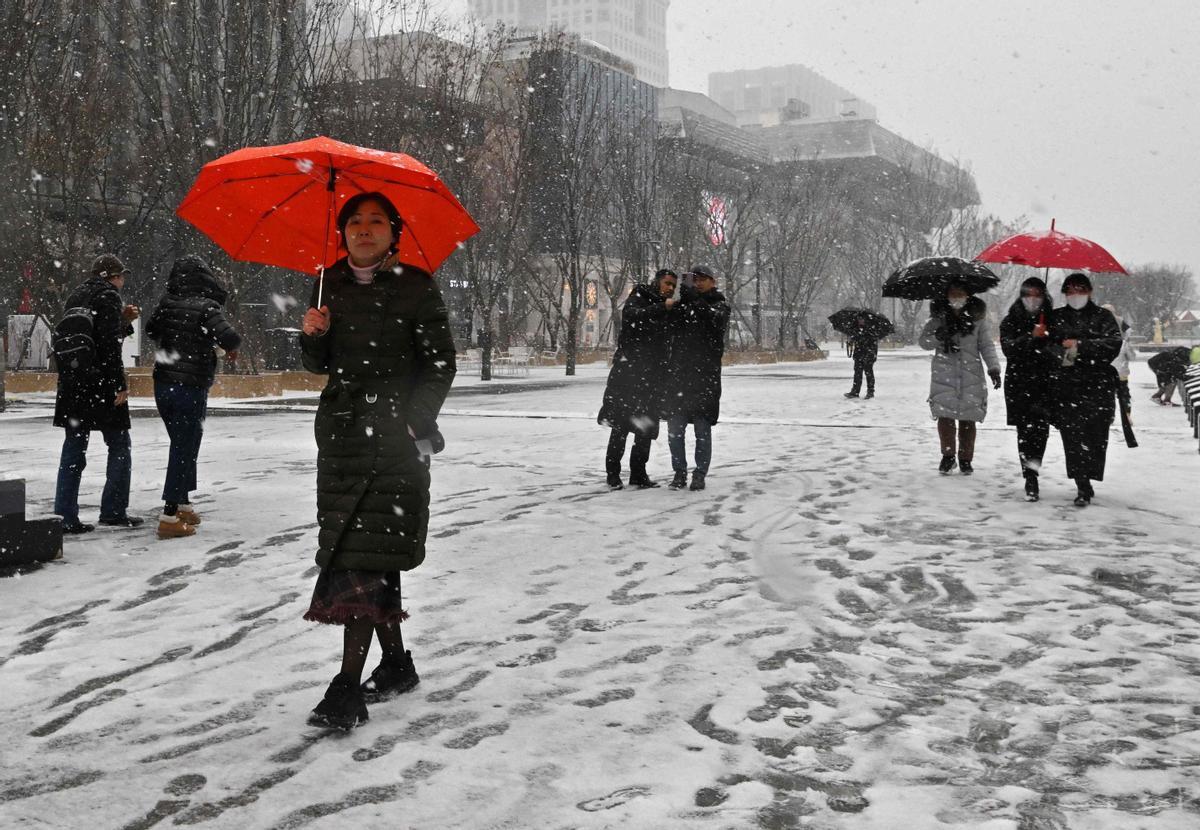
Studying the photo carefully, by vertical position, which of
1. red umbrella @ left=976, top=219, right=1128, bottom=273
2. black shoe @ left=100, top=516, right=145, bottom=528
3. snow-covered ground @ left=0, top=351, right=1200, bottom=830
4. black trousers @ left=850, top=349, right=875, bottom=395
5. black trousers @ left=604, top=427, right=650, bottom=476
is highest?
red umbrella @ left=976, top=219, right=1128, bottom=273

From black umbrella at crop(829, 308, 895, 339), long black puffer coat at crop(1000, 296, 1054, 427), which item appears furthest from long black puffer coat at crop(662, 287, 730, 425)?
black umbrella at crop(829, 308, 895, 339)

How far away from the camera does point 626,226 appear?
37.8 m

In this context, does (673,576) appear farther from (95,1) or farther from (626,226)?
(626,226)

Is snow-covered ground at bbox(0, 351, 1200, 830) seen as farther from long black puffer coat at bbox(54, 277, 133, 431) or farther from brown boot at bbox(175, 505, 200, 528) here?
long black puffer coat at bbox(54, 277, 133, 431)

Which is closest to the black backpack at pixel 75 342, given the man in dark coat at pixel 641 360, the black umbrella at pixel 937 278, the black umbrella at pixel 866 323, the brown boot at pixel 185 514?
the brown boot at pixel 185 514

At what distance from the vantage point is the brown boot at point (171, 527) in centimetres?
704

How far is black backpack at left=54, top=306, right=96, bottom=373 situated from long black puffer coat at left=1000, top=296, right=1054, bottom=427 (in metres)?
6.36

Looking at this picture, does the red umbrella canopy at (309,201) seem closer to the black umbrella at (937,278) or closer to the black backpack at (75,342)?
the black backpack at (75,342)

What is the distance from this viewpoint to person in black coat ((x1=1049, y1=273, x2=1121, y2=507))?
834 cm

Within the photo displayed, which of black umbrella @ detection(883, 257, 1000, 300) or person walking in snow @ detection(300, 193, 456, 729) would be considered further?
black umbrella @ detection(883, 257, 1000, 300)

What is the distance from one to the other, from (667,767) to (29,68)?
22.9 metres

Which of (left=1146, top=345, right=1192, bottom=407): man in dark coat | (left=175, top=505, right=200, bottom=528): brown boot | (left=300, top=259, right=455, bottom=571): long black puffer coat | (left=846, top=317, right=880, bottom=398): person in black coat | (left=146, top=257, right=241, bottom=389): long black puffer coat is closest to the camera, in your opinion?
(left=300, top=259, right=455, bottom=571): long black puffer coat

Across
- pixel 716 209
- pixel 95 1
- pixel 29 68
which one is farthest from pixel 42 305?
A: pixel 716 209

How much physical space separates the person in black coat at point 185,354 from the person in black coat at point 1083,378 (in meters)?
5.83
